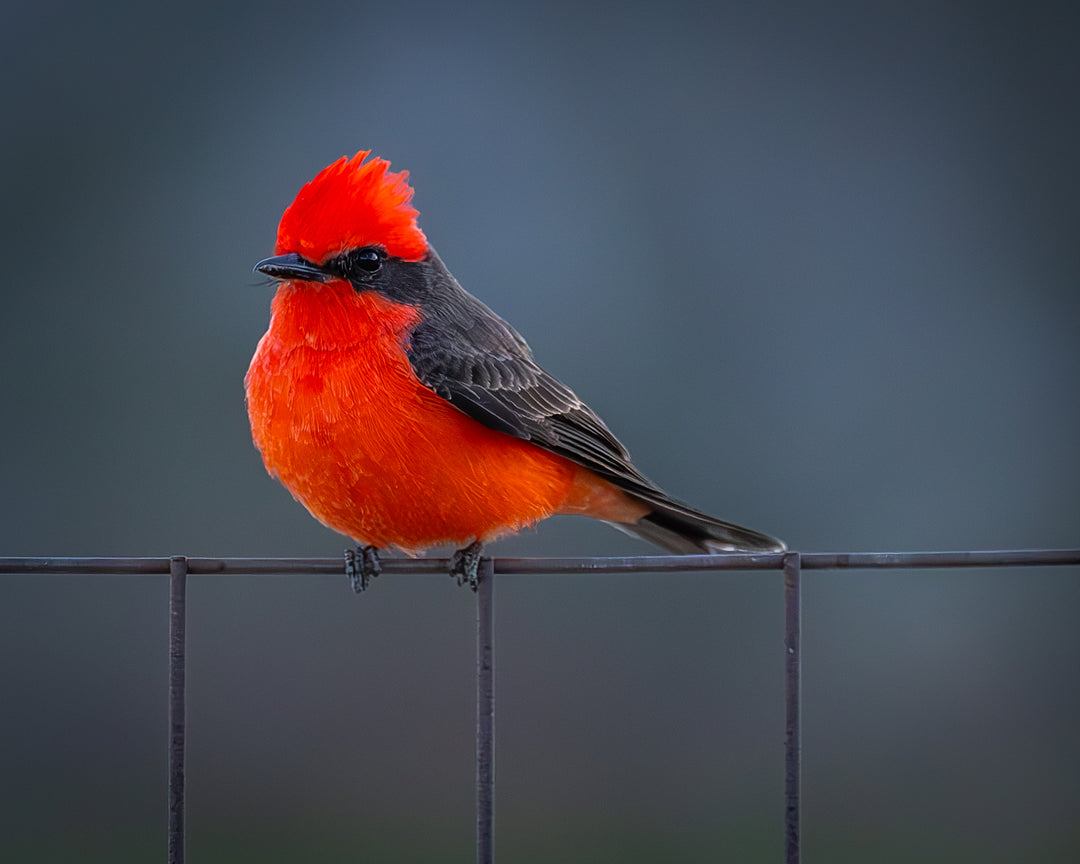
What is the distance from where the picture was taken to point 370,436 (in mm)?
1929

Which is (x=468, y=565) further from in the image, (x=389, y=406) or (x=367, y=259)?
(x=367, y=259)

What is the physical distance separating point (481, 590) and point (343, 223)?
3.03ft

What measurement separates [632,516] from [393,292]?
75cm

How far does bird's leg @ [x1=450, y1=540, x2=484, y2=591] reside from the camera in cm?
202

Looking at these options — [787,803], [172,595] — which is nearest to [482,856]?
[787,803]

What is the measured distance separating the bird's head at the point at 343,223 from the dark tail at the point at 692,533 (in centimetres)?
77

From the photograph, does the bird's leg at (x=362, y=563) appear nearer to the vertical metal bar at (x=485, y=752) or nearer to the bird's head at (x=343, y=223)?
the bird's head at (x=343, y=223)

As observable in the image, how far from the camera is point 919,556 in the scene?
1.29 m

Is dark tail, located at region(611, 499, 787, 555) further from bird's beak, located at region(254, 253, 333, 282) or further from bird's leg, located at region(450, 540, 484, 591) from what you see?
bird's beak, located at region(254, 253, 333, 282)

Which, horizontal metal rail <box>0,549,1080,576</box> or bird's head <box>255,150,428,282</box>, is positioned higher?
bird's head <box>255,150,428,282</box>

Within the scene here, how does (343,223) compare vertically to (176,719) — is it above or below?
above

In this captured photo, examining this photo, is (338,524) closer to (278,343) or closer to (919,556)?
(278,343)

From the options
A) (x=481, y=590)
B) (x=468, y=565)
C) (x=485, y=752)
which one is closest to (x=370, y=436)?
(x=468, y=565)

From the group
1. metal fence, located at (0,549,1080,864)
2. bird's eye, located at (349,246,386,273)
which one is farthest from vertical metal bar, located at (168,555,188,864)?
bird's eye, located at (349,246,386,273)
